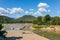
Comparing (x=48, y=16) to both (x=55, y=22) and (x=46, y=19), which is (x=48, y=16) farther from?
(x=55, y=22)

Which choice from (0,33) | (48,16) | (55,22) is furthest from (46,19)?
(0,33)

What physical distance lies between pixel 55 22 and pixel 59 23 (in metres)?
2.87

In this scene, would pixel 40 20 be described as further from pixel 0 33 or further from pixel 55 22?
pixel 0 33

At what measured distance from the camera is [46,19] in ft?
354

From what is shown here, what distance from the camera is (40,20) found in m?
108

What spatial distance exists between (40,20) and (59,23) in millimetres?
22394

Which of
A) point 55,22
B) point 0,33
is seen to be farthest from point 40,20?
Answer: point 0,33

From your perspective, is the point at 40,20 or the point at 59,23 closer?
the point at 59,23

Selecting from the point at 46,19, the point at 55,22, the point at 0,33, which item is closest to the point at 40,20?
the point at 46,19

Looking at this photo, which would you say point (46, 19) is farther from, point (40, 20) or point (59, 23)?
point (59, 23)

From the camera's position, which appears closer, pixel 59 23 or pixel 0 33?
pixel 0 33

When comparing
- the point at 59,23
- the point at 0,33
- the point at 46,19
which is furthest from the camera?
the point at 46,19

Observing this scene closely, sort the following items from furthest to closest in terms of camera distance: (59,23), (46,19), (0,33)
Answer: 1. (46,19)
2. (59,23)
3. (0,33)

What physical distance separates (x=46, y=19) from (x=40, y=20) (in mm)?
3830
